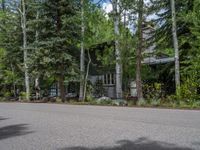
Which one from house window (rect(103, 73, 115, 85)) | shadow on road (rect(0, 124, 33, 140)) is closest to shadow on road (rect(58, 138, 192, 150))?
shadow on road (rect(0, 124, 33, 140))

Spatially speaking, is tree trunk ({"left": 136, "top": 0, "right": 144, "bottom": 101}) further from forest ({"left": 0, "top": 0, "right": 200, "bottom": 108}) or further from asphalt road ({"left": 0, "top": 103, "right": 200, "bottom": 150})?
asphalt road ({"left": 0, "top": 103, "right": 200, "bottom": 150})

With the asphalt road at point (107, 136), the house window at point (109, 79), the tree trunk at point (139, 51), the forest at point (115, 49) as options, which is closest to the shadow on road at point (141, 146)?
the asphalt road at point (107, 136)

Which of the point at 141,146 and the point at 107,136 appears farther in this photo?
the point at 107,136

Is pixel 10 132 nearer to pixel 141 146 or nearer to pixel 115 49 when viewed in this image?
pixel 141 146

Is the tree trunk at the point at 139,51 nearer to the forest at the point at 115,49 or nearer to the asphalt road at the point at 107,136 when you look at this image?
the forest at the point at 115,49

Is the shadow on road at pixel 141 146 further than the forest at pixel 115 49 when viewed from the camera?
No

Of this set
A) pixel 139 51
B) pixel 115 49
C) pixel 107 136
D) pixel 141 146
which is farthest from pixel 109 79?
pixel 141 146

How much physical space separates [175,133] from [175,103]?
1098 cm

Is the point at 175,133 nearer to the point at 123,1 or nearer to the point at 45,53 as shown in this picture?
the point at 123,1

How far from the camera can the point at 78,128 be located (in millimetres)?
10539

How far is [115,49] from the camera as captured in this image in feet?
88.7

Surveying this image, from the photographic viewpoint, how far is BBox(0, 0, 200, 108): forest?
75.2ft

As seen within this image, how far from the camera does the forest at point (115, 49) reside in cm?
2292

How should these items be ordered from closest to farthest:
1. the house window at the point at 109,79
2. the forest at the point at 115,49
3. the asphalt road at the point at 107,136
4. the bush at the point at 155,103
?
1. the asphalt road at the point at 107,136
2. the bush at the point at 155,103
3. the forest at the point at 115,49
4. the house window at the point at 109,79
